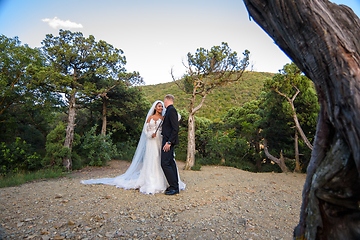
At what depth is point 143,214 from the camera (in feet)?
12.0

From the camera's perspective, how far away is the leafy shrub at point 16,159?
797cm

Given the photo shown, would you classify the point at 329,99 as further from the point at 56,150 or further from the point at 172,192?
the point at 56,150

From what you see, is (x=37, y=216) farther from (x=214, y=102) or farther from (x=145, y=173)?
(x=214, y=102)

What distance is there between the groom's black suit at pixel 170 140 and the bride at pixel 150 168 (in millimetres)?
350

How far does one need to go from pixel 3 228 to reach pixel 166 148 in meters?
3.26

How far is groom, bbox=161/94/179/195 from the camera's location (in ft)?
16.6

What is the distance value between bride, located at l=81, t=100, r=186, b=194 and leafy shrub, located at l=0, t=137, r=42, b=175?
4544 millimetres

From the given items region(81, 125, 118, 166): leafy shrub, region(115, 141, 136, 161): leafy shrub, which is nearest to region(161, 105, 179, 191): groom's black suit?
region(81, 125, 118, 166): leafy shrub

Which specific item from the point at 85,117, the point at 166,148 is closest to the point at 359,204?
the point at 166,148

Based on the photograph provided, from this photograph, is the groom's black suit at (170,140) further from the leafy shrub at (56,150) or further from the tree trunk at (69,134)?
the tree trunk at (69,134)

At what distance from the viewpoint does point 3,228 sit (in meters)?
2.79

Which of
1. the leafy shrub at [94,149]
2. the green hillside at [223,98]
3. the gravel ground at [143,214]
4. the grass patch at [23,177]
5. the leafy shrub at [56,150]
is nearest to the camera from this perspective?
the gravel ground at [143,214]

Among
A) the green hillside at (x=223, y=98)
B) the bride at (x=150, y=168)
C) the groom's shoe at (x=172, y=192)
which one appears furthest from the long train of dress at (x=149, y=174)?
the green hillside at (x=223, y=98)

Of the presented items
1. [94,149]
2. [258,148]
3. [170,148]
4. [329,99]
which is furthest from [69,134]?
[258,148]
